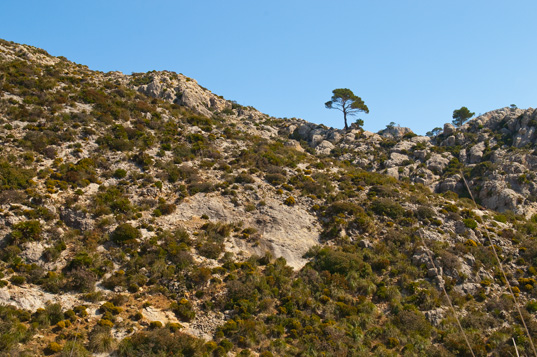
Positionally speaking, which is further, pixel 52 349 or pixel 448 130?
pixel 448 130

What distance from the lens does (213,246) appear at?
Answer: 1167 inches

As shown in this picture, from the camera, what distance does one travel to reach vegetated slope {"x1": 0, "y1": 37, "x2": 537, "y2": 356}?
22234 mm

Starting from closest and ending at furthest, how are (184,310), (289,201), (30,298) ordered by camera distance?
(30,298)
(184,310)
(289,201)

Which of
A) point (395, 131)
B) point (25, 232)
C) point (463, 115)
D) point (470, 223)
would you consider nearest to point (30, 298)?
point (25, 232)

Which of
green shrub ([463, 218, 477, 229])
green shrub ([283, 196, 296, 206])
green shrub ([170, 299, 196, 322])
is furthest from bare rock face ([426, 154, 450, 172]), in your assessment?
green shrub ([170, 299, 196, 322])

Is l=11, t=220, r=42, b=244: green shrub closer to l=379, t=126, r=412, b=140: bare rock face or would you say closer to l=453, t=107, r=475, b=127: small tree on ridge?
l=379, t=126, r=412, b=140: bare rock face

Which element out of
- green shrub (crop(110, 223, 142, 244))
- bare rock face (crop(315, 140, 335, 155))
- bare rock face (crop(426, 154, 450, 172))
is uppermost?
bare rock face (crop(315, 140, 335, 155))

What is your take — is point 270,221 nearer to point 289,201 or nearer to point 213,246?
point 289,201

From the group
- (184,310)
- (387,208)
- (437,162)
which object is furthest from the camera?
(437,162)

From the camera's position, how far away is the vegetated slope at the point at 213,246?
72.9ft

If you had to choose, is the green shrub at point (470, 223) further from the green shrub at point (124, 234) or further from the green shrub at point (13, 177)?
the green shrub at point (13, 177)

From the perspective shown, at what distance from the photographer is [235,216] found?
34.8 m

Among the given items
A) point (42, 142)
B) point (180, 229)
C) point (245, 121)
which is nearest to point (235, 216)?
point (180, 229)

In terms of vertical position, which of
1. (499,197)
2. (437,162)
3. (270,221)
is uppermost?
(437,162)
